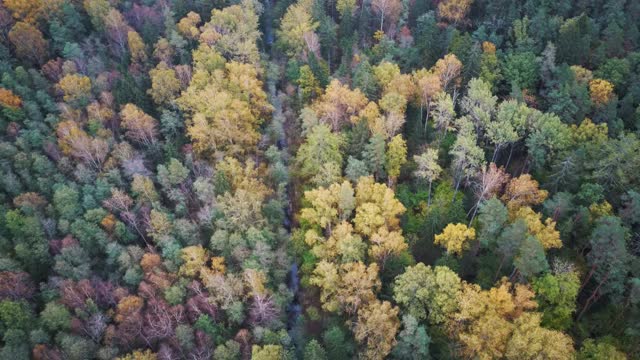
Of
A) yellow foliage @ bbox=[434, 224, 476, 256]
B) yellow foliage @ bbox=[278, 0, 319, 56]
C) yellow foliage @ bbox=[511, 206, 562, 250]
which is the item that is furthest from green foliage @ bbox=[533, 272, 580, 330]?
yellow foliage @ bbox=[278, 0, 319, 56]

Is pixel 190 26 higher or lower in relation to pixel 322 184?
higher

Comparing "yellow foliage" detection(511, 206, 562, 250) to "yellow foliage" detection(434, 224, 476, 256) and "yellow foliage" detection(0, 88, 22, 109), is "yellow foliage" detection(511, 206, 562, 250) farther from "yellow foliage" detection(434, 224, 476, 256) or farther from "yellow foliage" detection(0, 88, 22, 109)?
"yellow foliage" detection(0, 88, 22, 109)

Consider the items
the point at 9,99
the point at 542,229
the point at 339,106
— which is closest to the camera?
the point at 542,229

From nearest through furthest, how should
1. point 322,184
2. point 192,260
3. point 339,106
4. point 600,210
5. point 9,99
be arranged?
point 600,210, point 192,260, point 322,184, point 339,106, point 9,99

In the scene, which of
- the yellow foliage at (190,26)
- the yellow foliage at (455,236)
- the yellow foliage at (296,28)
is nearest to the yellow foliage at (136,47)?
the yellow foliage at (190,26)

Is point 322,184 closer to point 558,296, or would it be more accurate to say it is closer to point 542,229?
point 542,229

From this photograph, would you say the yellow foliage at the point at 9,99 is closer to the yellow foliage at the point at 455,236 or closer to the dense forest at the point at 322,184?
the dense forest at the point at 322,184

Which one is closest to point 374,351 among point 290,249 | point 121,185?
point 290,249

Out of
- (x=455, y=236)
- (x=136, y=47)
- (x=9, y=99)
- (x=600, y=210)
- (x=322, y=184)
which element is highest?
(x=136, y=47)

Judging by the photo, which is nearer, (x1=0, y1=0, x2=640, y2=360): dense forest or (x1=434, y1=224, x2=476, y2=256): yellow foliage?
(x1=0, y1=0, x2=640, y2=360): dense forest

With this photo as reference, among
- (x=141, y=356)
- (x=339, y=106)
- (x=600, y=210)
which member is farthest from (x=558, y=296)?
(x=141, y=356)
